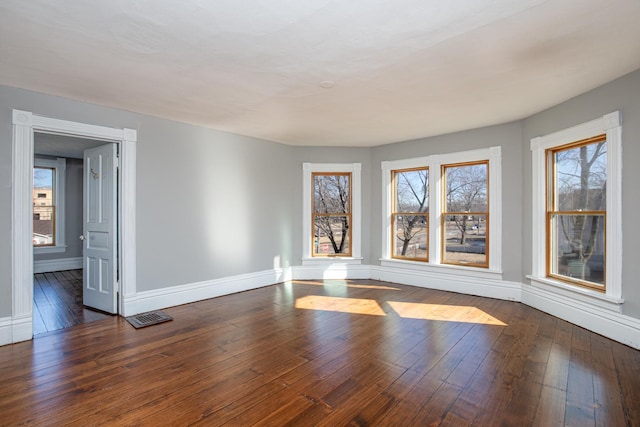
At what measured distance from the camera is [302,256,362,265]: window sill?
6.25 metres

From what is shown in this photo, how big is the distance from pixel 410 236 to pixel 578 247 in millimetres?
2505

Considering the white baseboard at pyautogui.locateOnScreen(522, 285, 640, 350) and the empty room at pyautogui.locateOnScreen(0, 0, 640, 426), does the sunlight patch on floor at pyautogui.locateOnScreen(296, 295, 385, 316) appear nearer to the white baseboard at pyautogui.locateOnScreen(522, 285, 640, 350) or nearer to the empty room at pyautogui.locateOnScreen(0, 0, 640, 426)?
the empty room at pyautogui.locateOnScreen(0, 0, 640, 426)

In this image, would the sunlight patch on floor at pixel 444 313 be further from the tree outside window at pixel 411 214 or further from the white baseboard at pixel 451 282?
the tree outside window at pixel 411 214

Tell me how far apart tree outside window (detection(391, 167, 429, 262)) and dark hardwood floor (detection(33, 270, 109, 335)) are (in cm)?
465

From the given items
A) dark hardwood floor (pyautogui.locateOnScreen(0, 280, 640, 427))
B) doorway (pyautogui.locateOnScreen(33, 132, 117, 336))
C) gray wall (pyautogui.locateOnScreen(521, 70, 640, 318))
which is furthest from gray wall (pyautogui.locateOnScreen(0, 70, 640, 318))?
doorway (pyautogui.locateOnScreen(33, 132, 117, 336))

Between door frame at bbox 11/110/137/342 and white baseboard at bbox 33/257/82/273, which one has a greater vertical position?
door frame at bbox 11/110/137/342

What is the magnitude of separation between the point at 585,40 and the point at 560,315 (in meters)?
3.08

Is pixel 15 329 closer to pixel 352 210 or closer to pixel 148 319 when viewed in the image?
pixel 148 319

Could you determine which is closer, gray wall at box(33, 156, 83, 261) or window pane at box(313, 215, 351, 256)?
window pane at box(313, 215, 351, 256)

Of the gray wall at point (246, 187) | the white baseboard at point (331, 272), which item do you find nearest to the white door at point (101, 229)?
the gray wall at point (246, 187)

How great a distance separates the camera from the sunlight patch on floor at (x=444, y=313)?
394 cm

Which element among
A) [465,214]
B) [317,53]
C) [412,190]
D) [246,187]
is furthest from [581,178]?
[246,187]

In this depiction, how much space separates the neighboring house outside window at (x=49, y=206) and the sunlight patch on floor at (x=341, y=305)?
6.15m

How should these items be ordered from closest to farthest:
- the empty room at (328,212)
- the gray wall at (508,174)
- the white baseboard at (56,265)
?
the empty room at (328,212) < the gray wall at (508,174) < the white baseboard at (56,265)
